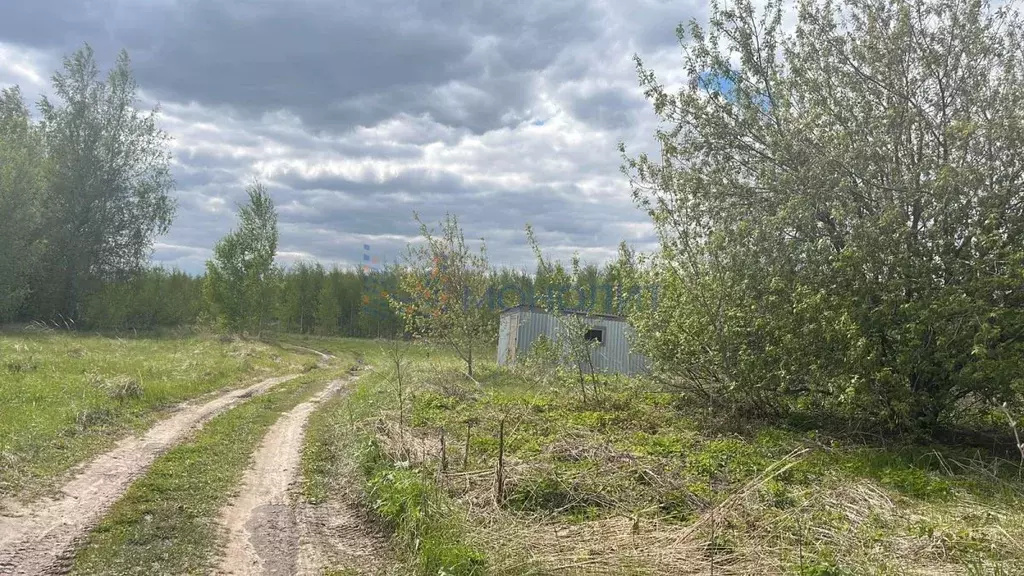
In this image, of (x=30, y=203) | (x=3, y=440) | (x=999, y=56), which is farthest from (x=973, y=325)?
(x=30, y=203)

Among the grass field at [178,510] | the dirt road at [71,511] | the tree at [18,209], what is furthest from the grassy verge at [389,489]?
the tree at [18,209]

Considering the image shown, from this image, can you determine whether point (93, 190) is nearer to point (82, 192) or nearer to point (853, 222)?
point (82, 192)

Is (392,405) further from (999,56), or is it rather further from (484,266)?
(999,56)

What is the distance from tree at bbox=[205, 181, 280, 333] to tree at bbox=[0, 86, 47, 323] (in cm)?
913

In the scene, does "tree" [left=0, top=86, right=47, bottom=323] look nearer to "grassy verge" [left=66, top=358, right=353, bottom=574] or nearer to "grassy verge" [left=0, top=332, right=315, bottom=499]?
"grassy verge" [left=0, top=332, right=315, bottom=499]

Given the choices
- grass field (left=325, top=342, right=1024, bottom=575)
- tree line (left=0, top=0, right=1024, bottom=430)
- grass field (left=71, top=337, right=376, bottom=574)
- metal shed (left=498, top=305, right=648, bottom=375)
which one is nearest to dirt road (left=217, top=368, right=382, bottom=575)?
grass field (left=71, top=337, right=376, bottom=574)

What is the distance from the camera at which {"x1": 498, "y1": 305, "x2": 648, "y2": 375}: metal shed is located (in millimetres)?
22719

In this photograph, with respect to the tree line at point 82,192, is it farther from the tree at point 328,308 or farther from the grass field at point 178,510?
the grass field at point 178,510

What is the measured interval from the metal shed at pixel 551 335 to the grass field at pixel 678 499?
11.9 m

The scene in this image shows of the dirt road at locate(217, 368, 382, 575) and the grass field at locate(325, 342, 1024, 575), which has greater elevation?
the grass field at locate(325, 342, 1024, 575)

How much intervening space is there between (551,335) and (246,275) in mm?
24009

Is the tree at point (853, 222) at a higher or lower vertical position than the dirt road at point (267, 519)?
higher

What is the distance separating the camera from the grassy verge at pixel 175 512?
4746 millimetres

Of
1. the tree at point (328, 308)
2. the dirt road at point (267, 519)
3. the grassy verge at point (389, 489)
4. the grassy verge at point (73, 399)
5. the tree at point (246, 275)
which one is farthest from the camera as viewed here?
the tree at point (328, 308)
